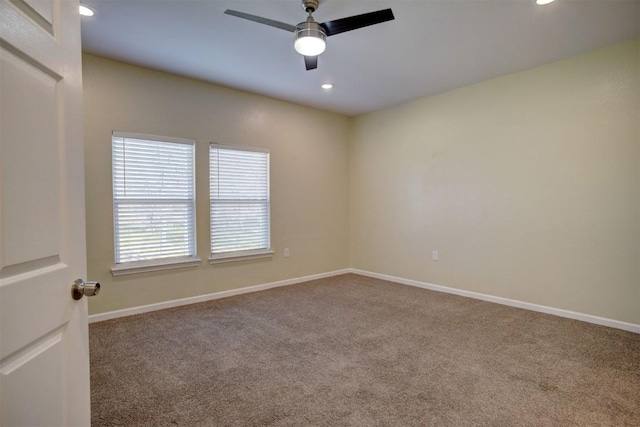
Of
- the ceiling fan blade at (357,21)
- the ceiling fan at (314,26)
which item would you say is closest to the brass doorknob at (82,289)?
the ceiling fan at (314,26)

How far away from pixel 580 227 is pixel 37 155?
4254 mm

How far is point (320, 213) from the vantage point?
17.8 feet

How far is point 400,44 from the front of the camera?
316 centimetres

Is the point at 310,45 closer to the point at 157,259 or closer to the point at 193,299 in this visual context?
the point at 157,259

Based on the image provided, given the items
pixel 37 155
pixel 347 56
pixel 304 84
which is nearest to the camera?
pixel 37 155

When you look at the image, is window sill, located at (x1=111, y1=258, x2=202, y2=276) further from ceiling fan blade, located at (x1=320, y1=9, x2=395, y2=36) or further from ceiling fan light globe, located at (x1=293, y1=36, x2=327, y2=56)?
ceiling fan blade, located at (x1=320, y1=9, x2=395, y2=36)

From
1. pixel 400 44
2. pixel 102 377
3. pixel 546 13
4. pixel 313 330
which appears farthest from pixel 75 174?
pixel 546 13

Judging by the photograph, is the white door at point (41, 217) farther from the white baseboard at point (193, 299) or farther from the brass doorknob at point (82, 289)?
the white baseboard at point (193, 299)

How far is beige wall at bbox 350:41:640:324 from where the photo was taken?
3.24 meters

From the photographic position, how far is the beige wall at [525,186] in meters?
3.24

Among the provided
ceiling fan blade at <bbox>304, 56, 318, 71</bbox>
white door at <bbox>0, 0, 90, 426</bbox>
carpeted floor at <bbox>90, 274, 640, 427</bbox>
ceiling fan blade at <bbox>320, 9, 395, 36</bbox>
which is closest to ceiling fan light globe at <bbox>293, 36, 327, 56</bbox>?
ceiling fan blade at <bbox>320, 9, 395, 36</bbox>

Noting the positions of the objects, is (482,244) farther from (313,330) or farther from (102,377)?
(102,377)

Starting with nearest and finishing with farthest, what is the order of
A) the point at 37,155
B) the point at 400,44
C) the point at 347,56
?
the point at 37,155
the point at 400,44
the point at 347,56

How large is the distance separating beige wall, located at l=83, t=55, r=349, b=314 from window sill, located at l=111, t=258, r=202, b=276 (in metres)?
0.06
